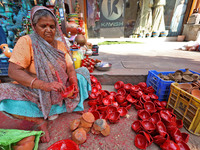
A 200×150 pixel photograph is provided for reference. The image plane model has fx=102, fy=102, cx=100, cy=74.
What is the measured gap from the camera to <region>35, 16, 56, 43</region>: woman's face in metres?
1.12

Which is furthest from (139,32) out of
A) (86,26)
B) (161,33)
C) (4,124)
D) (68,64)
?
(4,124)

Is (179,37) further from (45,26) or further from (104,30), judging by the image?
(45,26)

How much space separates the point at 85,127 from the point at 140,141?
649 millimetres

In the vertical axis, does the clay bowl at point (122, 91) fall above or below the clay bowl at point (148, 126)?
above

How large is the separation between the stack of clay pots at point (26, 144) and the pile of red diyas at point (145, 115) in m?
0.75

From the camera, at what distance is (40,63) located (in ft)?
3.94

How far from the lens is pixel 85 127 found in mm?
1233

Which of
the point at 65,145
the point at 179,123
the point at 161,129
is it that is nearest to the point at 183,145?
the point at 161,129

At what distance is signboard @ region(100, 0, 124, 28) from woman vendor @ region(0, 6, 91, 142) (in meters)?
7.67

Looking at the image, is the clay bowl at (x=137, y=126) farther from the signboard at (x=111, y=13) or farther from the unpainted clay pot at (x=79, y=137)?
the signboard at (x=111, y=13)

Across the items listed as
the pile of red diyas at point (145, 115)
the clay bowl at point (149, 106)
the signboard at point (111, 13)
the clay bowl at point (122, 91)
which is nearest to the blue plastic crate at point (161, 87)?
the pile of red diyas at point (145, 115)

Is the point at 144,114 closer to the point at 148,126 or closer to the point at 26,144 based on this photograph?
the point at 148,126

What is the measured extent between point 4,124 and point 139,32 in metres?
8.96

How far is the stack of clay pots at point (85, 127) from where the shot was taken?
112cm
